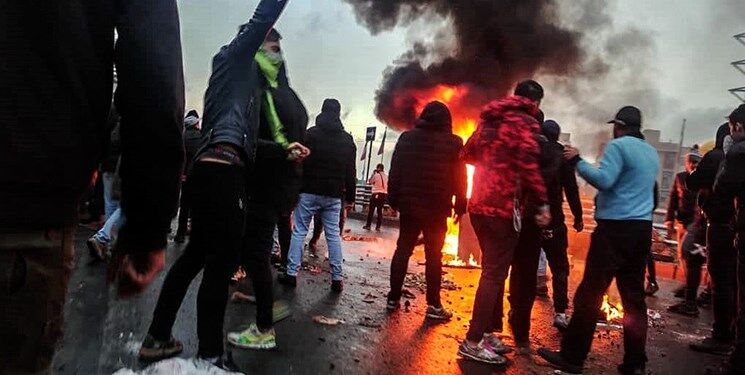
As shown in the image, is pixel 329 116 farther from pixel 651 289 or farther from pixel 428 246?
pixel 651 289

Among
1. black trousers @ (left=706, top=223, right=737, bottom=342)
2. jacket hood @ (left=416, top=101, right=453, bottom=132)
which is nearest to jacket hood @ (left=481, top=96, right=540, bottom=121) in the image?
jacket hood @ (left=416, top=101, right=453, bottom=132)

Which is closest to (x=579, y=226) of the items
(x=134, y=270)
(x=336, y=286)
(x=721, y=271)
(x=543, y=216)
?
(x=721, y=271)

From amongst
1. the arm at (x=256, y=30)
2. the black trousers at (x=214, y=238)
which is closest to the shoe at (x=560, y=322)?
the black trousers at (x=214, y=238)

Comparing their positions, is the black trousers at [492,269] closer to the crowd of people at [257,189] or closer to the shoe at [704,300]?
the crowd of people at [257,189]

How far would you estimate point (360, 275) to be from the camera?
7906mm

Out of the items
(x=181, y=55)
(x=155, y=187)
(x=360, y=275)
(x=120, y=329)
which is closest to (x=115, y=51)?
(x=181, y=55)

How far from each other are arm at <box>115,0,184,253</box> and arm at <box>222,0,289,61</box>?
1.47 m

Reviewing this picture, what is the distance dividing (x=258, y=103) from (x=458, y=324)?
314cm

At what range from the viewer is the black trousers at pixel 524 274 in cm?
500

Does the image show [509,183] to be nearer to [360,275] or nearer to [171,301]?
[171,301]

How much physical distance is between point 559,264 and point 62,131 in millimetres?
5425

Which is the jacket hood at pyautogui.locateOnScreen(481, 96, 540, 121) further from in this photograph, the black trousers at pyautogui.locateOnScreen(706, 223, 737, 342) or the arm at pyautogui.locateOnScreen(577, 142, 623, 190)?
the black trousers at pyautogui.locateOnScreen(706, 223, 737, 342)

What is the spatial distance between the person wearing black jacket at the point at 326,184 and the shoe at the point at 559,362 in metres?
2.65

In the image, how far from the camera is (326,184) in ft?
21.0
